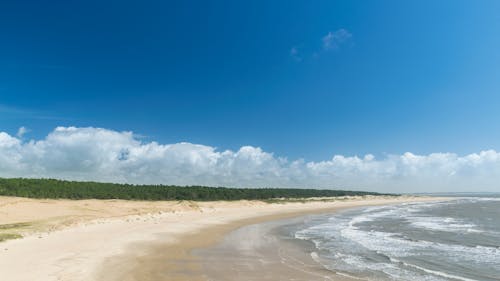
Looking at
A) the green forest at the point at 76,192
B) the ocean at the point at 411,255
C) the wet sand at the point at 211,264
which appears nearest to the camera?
the wet sand at the point at 211,264

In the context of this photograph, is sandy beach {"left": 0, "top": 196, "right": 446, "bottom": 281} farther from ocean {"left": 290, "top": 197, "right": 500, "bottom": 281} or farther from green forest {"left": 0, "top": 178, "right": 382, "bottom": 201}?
green forest {"left": 0, "top": 178, "right": 382, "bottom": 201}

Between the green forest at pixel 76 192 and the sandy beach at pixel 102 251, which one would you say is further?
the green forest at pixel 76 192

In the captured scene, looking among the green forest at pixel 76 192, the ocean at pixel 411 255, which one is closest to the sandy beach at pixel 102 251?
the ocean at pixel 411 255

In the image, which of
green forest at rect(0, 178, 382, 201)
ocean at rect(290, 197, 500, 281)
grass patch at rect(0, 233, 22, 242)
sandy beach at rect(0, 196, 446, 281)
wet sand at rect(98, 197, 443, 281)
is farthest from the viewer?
green forest at rect(0, 178, 382, 201)

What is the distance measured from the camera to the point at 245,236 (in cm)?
2986

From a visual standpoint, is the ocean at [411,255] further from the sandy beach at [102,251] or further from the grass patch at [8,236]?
the grass patch at [8,236]

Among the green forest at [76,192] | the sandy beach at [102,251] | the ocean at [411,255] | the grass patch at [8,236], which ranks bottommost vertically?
the ocean at [411,255]

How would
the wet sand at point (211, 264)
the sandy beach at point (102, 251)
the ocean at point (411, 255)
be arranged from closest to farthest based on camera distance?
the sandy beach at point (102, 251)
the wet sand at point (211, 264)
the ocean at point (411, 255)

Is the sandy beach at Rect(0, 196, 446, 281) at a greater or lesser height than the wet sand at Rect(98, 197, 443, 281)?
greater

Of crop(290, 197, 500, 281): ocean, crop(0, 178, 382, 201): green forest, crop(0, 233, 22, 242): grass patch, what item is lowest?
crop(290, 197, 500, 281): ocean

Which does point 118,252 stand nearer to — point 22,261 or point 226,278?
point 22,261

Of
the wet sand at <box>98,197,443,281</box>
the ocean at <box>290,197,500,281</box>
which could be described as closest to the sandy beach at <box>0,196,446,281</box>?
the wet sand at <box>98,197,443,281</box>

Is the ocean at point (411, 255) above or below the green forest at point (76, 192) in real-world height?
below

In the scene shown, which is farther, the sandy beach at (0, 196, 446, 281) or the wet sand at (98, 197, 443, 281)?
the wet sand at (98, 197, 443, 281)
